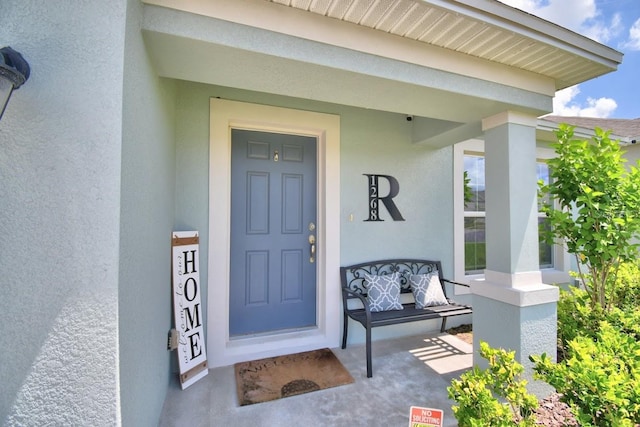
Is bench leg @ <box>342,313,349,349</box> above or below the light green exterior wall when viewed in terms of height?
below

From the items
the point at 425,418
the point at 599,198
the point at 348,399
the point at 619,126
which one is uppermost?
the point at 619,126

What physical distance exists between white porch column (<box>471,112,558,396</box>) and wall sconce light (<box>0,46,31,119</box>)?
9.46ft

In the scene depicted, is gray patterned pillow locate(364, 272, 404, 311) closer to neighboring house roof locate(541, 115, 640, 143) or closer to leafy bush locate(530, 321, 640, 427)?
leafy bush locate(530, 321, 640, 427)

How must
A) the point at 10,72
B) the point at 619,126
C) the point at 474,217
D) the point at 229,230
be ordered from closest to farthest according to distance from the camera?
the point at 10,72 < the point at 229,230 < the point at 474,217 < the point at 619,126

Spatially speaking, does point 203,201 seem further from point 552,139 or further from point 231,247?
point 552,139

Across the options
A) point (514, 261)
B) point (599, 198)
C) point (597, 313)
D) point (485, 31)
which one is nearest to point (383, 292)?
point (514, 261)

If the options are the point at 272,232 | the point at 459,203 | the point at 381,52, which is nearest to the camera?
the point at 381,52

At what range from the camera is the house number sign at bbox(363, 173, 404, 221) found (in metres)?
3.23

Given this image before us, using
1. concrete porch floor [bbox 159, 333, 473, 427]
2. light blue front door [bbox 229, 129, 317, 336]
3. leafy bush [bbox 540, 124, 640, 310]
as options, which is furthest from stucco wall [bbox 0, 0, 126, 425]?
leafy bush [bbox 540, 124, 640, 310]

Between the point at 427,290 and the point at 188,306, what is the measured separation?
2426 mm

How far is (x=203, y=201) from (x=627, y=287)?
4.34 metres

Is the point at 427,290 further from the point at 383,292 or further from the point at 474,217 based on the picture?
the point at 474,217

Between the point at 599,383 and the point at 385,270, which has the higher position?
the point at 385,270

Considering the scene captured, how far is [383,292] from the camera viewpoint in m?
2.96
